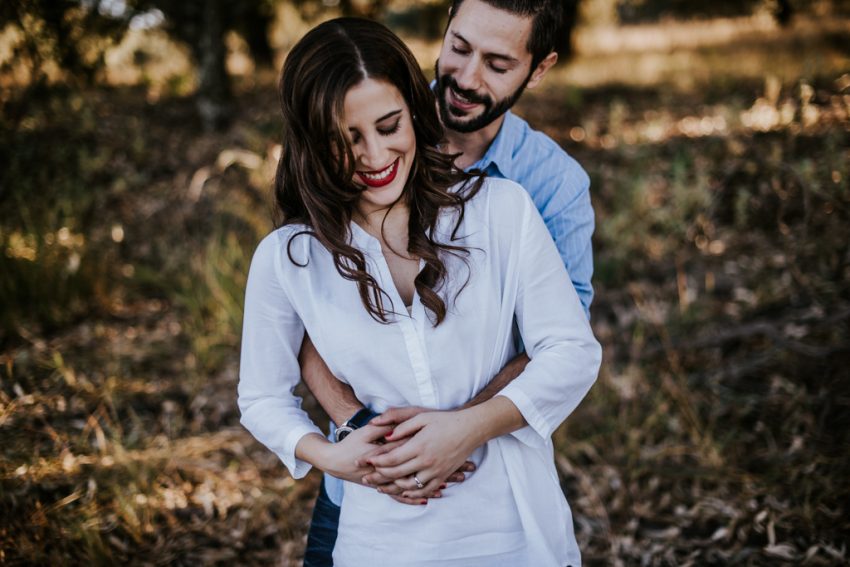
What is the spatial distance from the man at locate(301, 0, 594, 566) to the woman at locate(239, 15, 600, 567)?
35cm

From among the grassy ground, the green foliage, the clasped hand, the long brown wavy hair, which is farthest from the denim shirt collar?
the green foliage

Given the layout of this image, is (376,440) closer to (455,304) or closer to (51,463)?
(455,304)

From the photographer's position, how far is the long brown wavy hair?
1450 mm

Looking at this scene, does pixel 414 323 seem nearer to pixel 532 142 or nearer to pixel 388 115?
pixel 388 115

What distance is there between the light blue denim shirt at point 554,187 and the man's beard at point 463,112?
0.08m

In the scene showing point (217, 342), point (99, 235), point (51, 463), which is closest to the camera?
point (51, 463)

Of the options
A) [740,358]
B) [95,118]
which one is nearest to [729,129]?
[740,358]

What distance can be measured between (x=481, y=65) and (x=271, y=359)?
4.19 feet

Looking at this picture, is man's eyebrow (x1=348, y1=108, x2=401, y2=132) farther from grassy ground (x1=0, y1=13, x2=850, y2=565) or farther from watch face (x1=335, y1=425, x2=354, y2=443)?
grassy ground (x1=0, y1=13, x2=850, y2=565)

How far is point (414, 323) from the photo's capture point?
1559 mm

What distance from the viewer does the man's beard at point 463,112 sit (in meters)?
2.13

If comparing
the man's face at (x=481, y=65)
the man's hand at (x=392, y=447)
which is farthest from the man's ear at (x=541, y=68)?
the man's hand at (x=392, y=447)

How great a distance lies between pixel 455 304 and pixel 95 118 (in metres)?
7.26

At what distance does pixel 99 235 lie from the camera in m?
5.21
